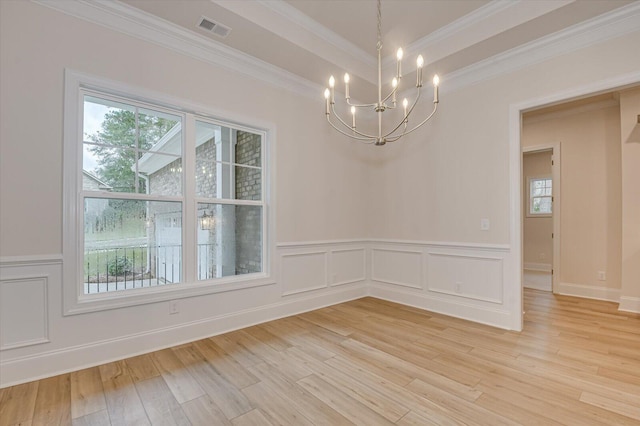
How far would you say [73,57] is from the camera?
2.46 metres

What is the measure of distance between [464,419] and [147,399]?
2045 millimetres

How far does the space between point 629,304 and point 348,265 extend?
12.1ft

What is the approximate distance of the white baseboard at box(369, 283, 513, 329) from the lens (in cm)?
344

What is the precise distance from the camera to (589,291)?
15.4 feet

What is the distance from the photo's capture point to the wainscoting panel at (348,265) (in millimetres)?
4387

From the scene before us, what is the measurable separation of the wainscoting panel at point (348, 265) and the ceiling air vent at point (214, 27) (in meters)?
2.91

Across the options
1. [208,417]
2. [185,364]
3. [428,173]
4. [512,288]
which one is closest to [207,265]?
[185,364]

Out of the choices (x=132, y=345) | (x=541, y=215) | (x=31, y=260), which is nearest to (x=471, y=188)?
(x=132, y=345)

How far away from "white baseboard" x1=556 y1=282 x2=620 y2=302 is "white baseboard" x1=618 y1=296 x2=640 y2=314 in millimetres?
499

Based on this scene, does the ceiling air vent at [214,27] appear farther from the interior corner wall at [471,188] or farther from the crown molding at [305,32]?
the interior corner wall at [471,188]

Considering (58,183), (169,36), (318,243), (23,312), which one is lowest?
(23,312)

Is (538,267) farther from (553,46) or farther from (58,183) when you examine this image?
(58,183)

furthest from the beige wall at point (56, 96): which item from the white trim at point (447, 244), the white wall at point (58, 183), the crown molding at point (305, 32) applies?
the white trim at point (447, 244)

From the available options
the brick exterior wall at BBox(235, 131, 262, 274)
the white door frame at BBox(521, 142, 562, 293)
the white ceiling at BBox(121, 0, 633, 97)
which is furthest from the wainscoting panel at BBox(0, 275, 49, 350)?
the white door frame at BBox(521, 142, 562, 293)
